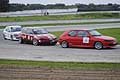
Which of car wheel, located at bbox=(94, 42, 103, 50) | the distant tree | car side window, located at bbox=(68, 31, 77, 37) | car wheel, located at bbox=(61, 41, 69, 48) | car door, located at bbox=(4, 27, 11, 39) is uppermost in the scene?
car side window, located at bbox=(68, 31, 77, 37)

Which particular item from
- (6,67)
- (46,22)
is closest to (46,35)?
(6,67)

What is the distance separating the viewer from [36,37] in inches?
1178

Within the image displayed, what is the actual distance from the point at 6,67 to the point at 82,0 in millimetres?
62997

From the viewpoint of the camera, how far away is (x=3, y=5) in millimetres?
87250

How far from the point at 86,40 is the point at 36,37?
15.7 feet

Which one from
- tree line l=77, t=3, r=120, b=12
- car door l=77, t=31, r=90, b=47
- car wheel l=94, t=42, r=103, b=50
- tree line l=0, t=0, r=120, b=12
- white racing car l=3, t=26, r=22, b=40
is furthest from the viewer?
tree line l=0, t=0, r=120, b=12

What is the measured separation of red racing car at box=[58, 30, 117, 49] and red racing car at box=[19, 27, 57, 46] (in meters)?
1.61

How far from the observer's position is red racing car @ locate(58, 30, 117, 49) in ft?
84.3

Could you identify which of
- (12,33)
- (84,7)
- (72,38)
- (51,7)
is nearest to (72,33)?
(72,38)

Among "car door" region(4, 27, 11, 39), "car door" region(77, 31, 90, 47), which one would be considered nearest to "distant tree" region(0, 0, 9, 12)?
"car door" region(4, 27, 11, 39)

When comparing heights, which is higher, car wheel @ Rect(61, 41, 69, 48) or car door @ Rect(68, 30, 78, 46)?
car door @ Rect(68, 30, 78, 46)

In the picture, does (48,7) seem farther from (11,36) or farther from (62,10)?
(11,36)

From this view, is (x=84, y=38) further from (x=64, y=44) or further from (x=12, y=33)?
(x=12, y=33)

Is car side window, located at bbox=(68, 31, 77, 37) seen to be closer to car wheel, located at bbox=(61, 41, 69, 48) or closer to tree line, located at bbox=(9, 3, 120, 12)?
car wheel, located at bbox=(61, 41, 69, 48)
